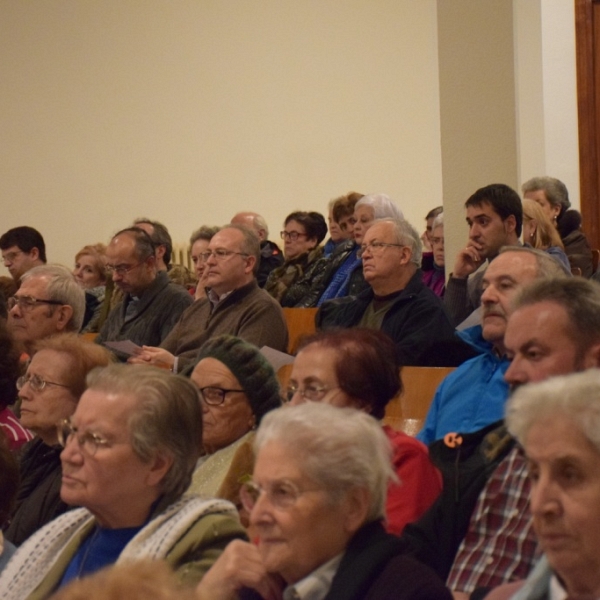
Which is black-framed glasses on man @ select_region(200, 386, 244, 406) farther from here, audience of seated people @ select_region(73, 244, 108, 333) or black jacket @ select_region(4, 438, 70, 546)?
audience of seated people @ select_region(73, 244, 108, 333)

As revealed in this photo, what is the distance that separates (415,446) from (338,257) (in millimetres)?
3808

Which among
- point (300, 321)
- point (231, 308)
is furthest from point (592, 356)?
point (300, 321)

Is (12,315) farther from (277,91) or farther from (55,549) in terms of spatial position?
(277,91)

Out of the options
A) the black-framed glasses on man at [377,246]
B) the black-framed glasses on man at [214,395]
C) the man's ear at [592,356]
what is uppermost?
the black-framed glasses on man at [377,246]

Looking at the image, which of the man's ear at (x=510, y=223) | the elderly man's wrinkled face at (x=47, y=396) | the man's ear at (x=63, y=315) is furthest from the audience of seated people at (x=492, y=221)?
the elderly man's wrinkled face at (x=47, y=396)

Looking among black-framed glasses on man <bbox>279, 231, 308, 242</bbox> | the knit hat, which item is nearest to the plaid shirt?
the knit hat

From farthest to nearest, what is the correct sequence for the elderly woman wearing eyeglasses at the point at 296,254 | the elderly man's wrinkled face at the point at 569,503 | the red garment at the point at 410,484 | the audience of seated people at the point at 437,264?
the elderly woman wearing eyeglasses at the point at 296,254 < the audience of seated people at the point at 437,264 < the red garment at the point at 410,484 < the elderly man's wrinkled face at the point at 569,503

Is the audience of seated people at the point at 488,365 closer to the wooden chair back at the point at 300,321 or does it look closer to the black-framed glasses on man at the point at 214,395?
the black-framed glasses on man at the point at 214,395

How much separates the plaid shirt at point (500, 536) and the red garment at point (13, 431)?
68.3 inches

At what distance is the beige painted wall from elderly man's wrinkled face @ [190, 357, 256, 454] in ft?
21.0

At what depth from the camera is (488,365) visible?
3.01 metres

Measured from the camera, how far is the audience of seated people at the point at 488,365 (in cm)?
292

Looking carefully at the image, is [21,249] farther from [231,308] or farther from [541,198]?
[541,198]

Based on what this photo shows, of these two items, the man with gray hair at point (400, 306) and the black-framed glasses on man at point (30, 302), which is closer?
the man with gray hair at point (400, 306)
